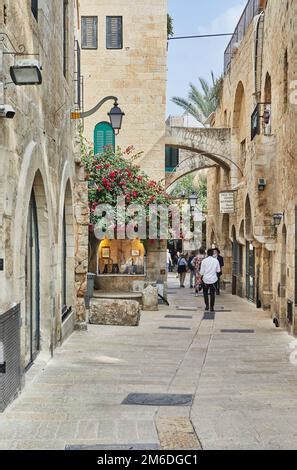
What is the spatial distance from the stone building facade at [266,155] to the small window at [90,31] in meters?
4.93

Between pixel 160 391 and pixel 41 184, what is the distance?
3236 mm

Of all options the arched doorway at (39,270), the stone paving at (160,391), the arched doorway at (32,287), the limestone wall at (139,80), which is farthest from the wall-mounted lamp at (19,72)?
the limestone wall at (139,80)

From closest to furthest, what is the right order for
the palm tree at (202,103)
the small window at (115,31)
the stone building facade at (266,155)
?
the stone building facade at (266,155), the small window at (115,31), the palm tree at (202,103)

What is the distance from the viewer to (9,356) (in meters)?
6.45

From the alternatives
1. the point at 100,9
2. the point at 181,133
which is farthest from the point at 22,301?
the point at 181,133

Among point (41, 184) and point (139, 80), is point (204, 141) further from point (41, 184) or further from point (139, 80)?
point (41, 184)

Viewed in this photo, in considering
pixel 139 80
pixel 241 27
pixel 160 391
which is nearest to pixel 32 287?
pixel 160 391

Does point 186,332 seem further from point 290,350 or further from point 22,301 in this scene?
point 22,301

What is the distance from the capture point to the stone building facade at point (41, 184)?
6.80 m

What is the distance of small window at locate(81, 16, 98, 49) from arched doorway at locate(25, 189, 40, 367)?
48.2 feet

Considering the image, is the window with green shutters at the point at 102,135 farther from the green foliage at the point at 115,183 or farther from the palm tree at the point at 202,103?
the palm tree at the point at 202,103

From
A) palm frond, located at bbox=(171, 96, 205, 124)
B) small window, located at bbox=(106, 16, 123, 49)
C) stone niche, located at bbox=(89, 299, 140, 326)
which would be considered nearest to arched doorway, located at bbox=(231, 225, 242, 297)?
small window, located at bbox=(106, 16, 123, 49)

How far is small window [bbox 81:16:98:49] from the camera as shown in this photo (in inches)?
894

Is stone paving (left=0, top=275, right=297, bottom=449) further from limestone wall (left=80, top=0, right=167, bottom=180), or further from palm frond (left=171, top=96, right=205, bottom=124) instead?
palm frond (left=171, top=96, right=205, bottom=124)
